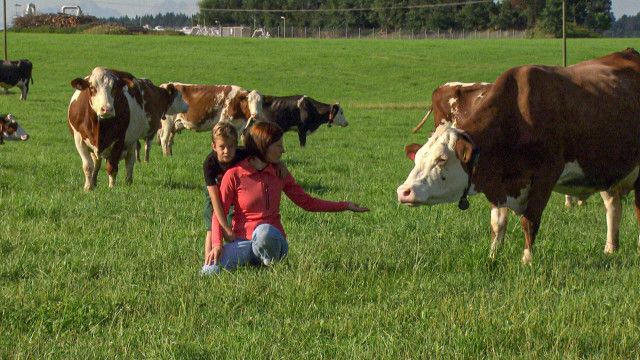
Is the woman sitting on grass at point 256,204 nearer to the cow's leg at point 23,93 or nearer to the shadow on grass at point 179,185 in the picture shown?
the shadow on grass at point 179,185

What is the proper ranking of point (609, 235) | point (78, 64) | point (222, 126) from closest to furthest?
point (222, 126), point (609, 235), point (78, 64)

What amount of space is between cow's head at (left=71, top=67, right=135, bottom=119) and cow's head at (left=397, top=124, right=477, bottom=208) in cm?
688

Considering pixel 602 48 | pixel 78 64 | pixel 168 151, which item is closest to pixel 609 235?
pixel 168 151

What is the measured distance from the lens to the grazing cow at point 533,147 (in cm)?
722

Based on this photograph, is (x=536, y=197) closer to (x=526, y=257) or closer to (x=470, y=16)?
(x=526, y=257)

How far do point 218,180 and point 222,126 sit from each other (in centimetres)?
44

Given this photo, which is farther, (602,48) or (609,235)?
(602,48)

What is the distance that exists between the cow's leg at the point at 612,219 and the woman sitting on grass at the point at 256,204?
265 cm

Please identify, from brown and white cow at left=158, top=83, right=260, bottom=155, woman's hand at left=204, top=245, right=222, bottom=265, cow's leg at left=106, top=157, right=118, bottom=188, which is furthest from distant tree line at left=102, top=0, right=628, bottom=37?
woman's hand at left=204, top=245, right=222, bottom=265

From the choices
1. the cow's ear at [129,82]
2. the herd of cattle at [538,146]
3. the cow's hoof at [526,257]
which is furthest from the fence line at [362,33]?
the cow's hoof at [526,257]

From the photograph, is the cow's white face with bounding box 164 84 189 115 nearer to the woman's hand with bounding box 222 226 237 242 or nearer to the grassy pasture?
the grassy pasture

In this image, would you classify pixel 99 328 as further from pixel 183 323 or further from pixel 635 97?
pixel 635 97

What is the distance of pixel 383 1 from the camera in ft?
424

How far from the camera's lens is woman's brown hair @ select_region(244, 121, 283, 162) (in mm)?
6801
